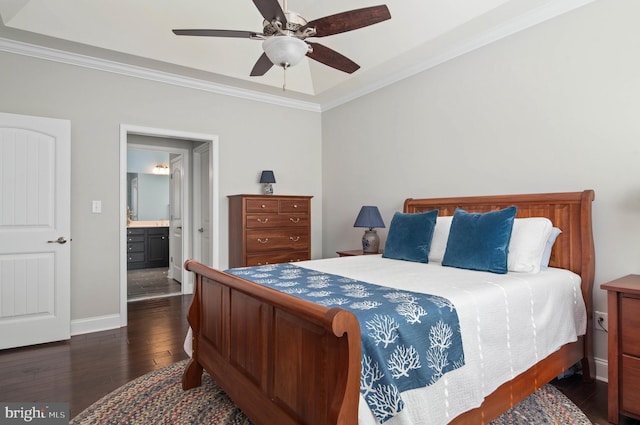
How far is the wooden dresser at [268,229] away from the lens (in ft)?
13.7

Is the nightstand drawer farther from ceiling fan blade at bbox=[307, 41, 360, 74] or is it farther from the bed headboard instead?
ceiling fan blade at bbox=[307, 41, 360, 74]

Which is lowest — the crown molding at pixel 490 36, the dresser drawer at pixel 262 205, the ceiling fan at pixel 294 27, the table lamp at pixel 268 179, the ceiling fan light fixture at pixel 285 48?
the dresser drawer at pixel 262 205

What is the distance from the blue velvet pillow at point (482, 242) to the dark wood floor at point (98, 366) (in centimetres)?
97

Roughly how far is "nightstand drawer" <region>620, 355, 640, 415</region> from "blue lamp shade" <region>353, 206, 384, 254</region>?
2305mm

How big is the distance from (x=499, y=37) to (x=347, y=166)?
2.27 metres

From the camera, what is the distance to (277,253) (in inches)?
172

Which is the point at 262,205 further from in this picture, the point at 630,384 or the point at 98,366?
the point at 630,384

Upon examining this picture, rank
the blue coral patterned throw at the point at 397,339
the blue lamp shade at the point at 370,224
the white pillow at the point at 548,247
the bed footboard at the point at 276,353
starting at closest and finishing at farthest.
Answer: the bed footboard at the point at 276,353
the blue coral patterned throw at the point at 397,339
the white pillow at the point at 548,247
the blue lamp shade at the point at 370,224

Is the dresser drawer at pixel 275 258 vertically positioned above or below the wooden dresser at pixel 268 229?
below

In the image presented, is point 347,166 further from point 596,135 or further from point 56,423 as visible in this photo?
point 56,423

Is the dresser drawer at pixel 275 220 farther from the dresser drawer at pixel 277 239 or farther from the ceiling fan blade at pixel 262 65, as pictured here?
the ceiling fan blade at pixel 262 65

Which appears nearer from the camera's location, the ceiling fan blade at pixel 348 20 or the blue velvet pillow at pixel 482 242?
the ceiling fan blade at pixel 348 20

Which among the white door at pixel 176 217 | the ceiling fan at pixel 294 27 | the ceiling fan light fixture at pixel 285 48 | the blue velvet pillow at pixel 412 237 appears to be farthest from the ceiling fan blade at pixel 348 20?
the white door at pixel 176 217

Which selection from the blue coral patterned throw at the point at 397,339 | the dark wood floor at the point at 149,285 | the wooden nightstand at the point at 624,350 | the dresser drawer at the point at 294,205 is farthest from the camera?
the dark wood floor at the point at 149,285
